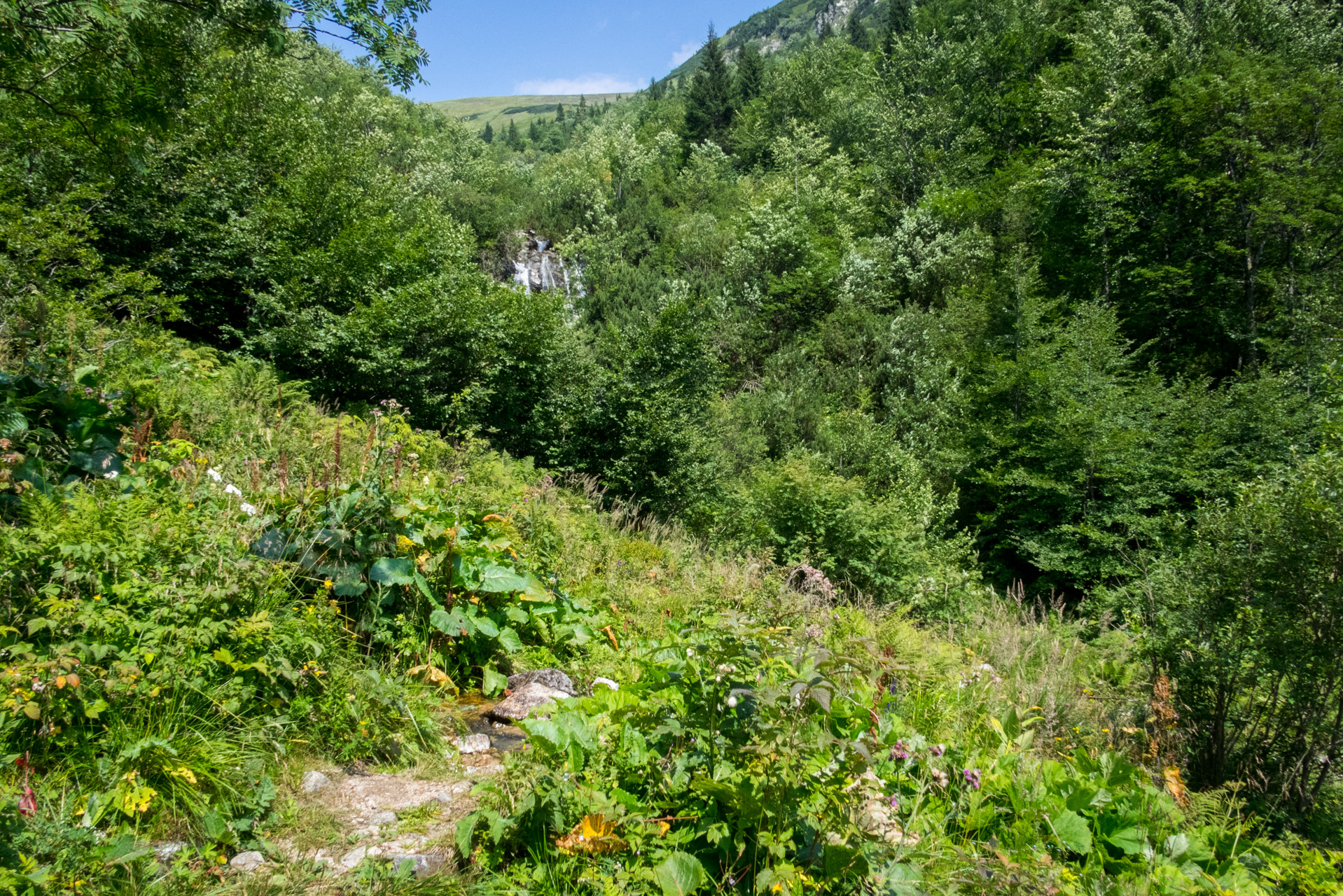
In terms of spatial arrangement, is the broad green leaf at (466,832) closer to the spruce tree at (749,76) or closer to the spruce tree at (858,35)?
the spruce tree at (749,76)

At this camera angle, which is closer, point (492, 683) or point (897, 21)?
point (492, 683)

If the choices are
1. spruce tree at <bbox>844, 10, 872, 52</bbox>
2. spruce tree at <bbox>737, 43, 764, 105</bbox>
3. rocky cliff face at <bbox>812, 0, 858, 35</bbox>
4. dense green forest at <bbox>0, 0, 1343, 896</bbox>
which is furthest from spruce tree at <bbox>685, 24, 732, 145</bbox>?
rocky cliff face at <bbox>812, 0, 858, 35</bbox>

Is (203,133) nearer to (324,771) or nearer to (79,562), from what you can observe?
(79,562)

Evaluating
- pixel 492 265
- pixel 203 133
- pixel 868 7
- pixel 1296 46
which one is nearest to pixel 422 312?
pixel 203 133

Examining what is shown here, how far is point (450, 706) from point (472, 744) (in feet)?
1.07

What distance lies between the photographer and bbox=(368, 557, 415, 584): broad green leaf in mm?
3432

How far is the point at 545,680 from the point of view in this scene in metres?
3.62

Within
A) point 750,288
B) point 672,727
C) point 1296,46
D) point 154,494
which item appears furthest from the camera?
point 750,288

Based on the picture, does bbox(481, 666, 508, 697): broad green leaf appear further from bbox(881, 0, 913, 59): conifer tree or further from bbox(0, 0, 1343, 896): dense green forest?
bbox(881, 0, 913, 59): conifer tree

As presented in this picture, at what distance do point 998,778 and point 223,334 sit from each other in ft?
50.1

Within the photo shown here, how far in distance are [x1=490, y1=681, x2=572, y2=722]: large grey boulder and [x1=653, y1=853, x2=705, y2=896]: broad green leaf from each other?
1.27 m

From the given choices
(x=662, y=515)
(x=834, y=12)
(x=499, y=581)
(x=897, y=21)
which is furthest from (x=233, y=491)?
(x=834, y=12)

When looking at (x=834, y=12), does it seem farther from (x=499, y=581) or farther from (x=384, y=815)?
(x=384, y=815)

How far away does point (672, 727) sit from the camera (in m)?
2.41
